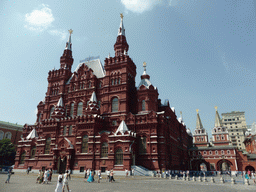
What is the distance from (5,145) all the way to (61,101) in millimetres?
26190

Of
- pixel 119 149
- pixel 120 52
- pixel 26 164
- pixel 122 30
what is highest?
pixel 122 30

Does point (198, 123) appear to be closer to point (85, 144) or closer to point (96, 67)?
point (96, 67)

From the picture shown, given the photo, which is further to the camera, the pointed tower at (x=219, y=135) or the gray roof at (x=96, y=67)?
the pointed tower at (x=219, y=135)

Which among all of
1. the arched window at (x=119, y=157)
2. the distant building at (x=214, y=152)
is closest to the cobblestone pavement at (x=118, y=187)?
the arched window at (x=119, y=157)

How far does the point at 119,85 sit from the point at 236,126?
4928 inches

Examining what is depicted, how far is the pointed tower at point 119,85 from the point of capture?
41.6 m

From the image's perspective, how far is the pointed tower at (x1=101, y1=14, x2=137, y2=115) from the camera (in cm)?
4162

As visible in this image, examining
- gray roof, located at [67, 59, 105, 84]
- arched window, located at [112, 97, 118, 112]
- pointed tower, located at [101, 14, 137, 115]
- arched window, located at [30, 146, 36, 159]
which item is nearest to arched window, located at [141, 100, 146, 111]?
pointed tower, located at [101, 14, 137, 115]

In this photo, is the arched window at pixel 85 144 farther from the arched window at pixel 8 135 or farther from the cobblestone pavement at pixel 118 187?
the arched window at pixel 8 135

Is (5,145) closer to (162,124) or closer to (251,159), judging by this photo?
(162,124)

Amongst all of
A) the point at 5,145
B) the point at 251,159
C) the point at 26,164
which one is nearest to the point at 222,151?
the point at 251,159

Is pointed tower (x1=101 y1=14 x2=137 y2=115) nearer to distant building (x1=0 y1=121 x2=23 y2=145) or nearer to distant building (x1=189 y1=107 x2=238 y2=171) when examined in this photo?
distant building (x1=189 y1=107 x2=238 y2=171)

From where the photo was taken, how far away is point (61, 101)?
46.4 meters

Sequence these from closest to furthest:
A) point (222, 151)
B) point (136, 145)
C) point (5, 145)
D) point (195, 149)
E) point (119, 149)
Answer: point (119, 149), point (136, 145), point (5, 145), point (222, 151), point (195, 149)
